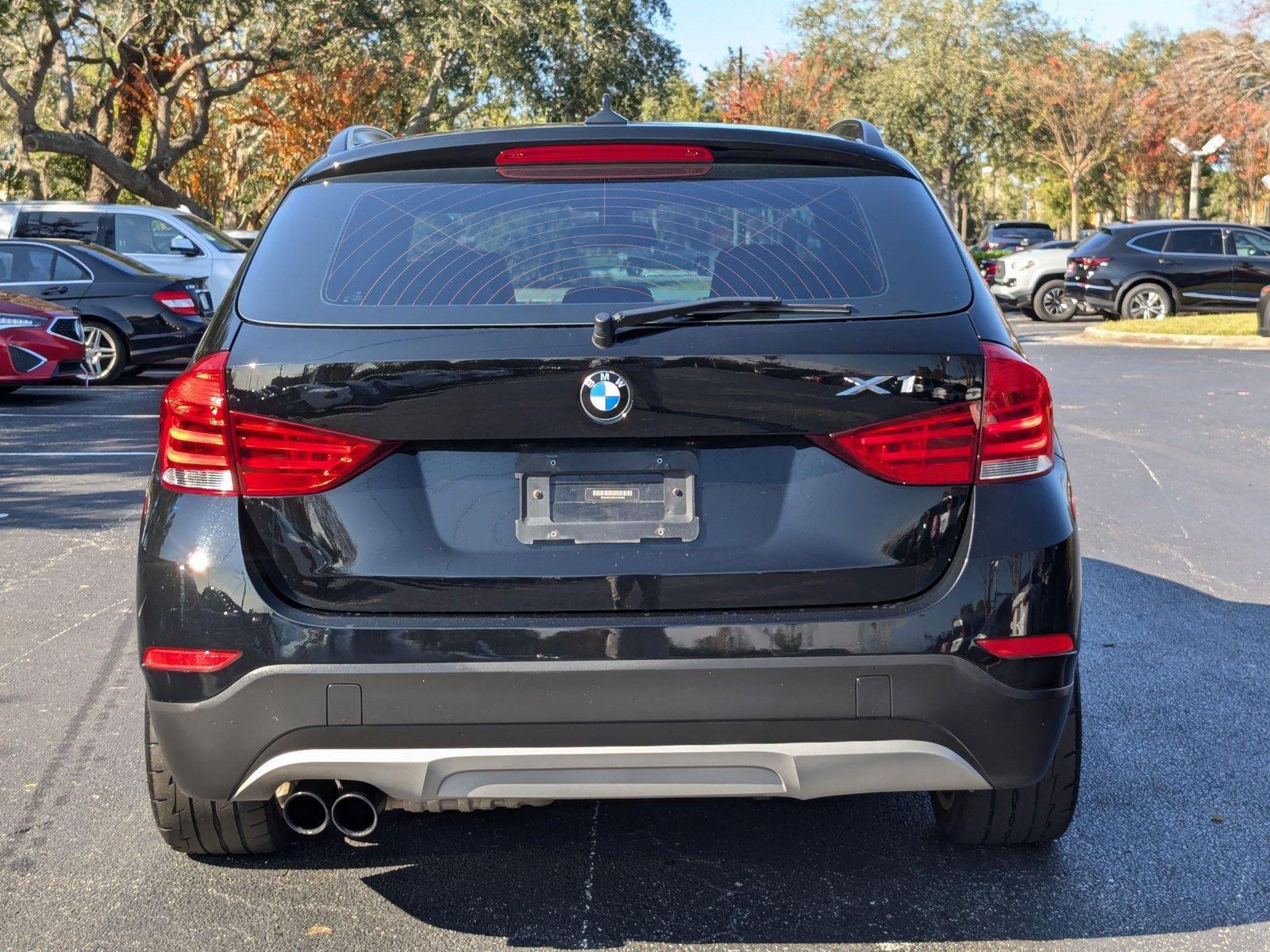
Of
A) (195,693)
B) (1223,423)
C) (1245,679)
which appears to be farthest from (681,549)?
(1223,423)

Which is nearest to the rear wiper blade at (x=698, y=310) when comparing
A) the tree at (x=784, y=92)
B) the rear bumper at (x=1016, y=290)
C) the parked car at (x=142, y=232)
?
the parked car at (x=142, y=232)

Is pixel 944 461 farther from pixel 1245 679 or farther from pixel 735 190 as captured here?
pixel 1245 679

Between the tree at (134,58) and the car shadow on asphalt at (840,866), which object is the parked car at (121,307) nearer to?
the tree at (134,58)

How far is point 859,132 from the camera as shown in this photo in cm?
420

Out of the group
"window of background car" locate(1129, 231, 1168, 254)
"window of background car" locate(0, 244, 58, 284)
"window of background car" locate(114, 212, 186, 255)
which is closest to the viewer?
"window of background car" locate(0, 244, 58, 284)

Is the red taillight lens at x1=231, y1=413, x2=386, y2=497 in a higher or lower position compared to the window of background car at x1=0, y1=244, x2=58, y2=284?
lower

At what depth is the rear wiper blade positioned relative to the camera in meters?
3.12

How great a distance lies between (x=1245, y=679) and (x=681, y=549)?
10.1ft

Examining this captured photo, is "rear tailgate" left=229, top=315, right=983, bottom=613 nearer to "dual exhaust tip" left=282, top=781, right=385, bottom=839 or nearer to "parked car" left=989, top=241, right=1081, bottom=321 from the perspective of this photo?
"dual exhaust tip" left=282, top=781, right=385, bottom=839

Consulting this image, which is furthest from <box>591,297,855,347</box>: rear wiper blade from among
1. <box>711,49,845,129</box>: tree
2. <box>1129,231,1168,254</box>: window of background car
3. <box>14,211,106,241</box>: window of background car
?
<box>711,49,845,129</box>: tree

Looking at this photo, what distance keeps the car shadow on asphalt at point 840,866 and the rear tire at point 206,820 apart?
10cm

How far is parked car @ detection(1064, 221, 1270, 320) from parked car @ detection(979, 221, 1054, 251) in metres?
25.1

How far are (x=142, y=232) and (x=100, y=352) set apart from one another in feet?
9.97

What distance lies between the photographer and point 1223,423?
40.9 ft
